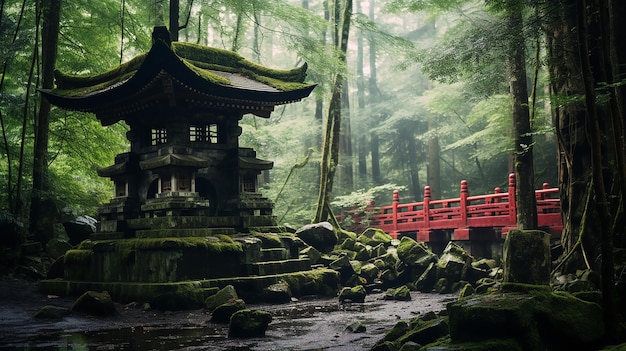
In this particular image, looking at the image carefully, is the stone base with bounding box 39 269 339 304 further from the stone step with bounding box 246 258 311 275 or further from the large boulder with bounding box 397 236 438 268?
the large boulder with bounding box 397 236 438 268

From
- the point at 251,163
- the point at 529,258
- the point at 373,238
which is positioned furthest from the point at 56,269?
the point at 529,258

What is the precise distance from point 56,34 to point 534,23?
15.3 metres

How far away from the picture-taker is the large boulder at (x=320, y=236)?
18797 mm

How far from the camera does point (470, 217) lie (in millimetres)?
20203

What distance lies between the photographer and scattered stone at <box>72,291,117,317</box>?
38.8 ft

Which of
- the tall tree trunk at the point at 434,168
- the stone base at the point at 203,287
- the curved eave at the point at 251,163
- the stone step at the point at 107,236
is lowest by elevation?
the stone base at the point at 203,287

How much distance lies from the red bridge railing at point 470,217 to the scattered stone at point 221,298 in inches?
382

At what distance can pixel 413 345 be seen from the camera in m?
6.84

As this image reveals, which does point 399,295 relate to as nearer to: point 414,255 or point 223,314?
point 414,255

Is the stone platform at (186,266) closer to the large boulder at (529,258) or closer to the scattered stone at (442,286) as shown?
the scattered stone at (442,286)

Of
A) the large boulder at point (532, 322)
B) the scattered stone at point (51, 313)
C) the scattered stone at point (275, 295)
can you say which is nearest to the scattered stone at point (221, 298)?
the scattered stone at point (275, 295)

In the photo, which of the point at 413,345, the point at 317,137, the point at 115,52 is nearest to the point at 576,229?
the point at 413,345

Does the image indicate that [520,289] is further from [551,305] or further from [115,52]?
[115,52]

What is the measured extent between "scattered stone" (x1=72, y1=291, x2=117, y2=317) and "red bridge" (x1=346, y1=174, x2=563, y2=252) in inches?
486
